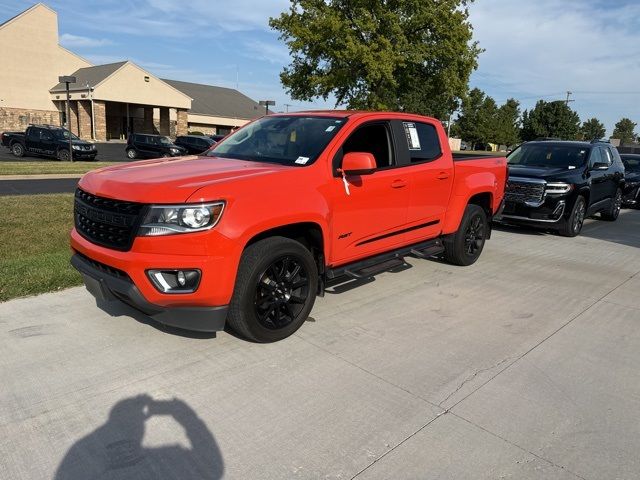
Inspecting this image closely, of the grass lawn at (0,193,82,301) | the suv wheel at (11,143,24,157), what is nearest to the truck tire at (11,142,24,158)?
the suv wheel at (11,143,24,157)

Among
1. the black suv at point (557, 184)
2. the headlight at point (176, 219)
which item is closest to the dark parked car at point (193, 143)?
the black suv at point (557, 184)

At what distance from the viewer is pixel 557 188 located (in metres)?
9.01

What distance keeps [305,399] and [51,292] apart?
3.15 metres

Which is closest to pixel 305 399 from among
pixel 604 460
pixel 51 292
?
pixel 604 460

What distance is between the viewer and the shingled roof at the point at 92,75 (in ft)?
142

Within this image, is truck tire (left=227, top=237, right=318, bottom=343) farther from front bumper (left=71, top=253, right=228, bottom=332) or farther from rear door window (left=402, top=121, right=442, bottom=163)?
rear door window (left=402, top=121, right=442, bottom=163)

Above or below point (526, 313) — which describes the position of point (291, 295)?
above

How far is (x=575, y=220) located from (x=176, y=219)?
27.2ft

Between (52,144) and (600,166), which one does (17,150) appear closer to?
(52,144)

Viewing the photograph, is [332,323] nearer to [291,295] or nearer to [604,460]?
[291,295]

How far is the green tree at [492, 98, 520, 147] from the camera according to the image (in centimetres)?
6869

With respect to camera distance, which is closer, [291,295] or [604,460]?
[604,460]

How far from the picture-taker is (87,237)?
154 inches

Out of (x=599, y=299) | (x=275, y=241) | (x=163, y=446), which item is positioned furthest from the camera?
(x=599, y=299)
